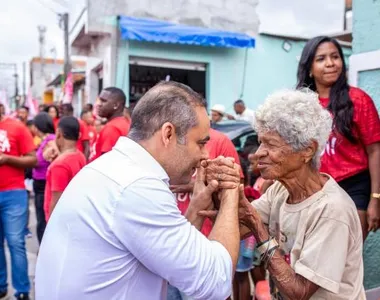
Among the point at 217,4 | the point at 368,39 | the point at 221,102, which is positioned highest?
the point at 217,4

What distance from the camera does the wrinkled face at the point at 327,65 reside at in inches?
117

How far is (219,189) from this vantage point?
187 centimetres

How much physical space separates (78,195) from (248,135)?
5245mm

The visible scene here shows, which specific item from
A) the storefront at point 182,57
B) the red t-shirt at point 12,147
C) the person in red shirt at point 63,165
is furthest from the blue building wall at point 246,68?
the person in red shirt at point 63,165

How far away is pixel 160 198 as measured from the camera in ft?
4.87

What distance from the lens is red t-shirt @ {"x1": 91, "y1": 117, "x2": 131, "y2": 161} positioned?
4.29 meters

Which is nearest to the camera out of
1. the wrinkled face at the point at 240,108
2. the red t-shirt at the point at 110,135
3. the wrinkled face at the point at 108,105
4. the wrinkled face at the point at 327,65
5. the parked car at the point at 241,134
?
the wrinkled face at the point at 327,65

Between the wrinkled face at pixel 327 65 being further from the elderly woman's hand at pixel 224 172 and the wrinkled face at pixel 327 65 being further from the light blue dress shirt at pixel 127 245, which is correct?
the light blue dress shirt at pixel 127 245

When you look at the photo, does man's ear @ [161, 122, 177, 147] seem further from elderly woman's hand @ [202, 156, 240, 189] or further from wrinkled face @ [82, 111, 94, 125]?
wrinkled face @ [82, 111, 94, 125]

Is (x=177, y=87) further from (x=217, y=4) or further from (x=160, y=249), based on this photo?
(x=217, y=4)

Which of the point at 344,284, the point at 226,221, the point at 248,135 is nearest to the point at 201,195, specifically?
the point at 226,221

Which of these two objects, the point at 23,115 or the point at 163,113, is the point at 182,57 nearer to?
the point at 23,115

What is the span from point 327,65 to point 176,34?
792 cm

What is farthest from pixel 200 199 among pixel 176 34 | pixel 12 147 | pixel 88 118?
pixel 176 34
